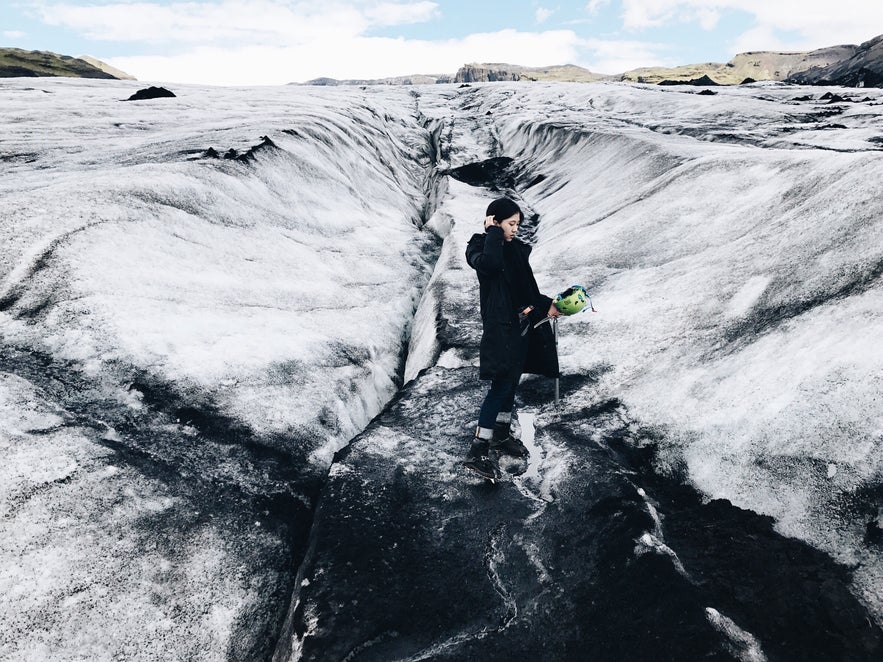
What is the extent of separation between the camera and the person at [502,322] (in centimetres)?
433

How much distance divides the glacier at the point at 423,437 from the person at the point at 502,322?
14.2 inches

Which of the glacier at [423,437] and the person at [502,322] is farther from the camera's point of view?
the person at [502,322]

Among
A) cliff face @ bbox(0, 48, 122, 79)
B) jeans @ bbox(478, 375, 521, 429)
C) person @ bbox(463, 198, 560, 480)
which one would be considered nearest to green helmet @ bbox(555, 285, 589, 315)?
person @ bbox(463, 198, 560, 480)

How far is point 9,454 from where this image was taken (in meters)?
3.82

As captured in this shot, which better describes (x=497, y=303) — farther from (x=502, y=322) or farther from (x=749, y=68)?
(x=749, y=68)

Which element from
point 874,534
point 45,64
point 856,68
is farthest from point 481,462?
point 45,64

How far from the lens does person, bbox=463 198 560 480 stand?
4332mm

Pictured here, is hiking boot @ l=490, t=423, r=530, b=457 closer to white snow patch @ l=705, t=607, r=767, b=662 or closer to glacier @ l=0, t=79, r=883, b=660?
glacier @ l=0, t=79, r=883, b=660

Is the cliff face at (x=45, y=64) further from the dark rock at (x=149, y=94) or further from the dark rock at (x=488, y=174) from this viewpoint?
the dark rock at (x=488, y=174)

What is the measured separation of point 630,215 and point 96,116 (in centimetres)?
1582

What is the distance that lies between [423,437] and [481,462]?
89 cm

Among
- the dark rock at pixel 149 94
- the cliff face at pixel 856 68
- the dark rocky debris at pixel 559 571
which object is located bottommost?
the dark rocky debris at pixel 559 571

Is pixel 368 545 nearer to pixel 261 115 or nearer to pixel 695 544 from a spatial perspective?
pixel 695 544

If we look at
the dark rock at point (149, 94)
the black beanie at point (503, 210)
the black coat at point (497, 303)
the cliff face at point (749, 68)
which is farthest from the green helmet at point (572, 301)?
the cliff face at point (749, 68)
